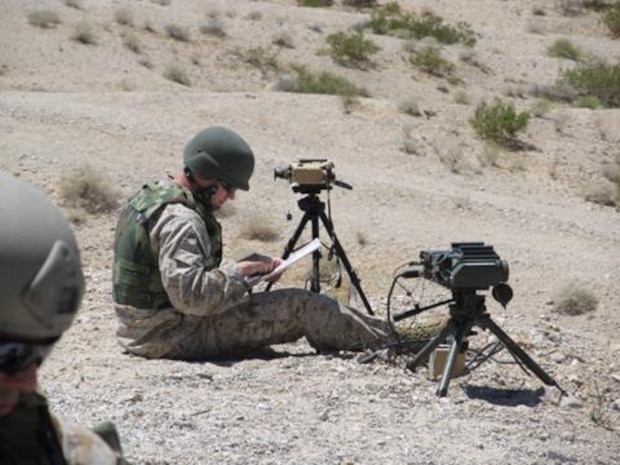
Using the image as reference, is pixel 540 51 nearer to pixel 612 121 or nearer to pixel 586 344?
pixel 612 121

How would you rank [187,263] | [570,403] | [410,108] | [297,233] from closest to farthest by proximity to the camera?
[187,263] → [570,403] → [297,233] → [410,108]

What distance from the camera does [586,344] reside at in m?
7.66

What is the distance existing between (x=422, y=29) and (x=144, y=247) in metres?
20.8

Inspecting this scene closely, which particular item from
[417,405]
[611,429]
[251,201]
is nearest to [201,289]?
[417,405]

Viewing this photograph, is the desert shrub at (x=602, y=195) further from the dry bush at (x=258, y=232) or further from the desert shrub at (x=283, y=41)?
the desert shrub at (x=283, y=41)

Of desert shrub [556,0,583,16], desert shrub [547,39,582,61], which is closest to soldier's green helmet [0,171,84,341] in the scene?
desert shrub [547,39,582,61]

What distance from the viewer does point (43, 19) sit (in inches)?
804

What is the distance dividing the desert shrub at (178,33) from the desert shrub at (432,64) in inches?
156

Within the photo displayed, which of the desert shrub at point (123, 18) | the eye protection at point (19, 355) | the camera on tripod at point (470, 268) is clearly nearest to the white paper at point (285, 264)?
the camera on tripod at point (470, 268)

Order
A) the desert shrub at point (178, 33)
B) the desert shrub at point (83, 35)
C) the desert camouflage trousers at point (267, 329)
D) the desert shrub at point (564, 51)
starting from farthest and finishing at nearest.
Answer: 1. the desert shrub at point (564, 51)
2. the desert shrub at point (178, 33)
3. the desert shrub at point (83, 35)
4. the desert camouflage trousers at point (267, 329)

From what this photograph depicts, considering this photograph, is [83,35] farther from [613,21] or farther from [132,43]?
[613,21]

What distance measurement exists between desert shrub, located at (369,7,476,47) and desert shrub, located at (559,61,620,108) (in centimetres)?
315

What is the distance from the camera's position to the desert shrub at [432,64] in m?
22.7

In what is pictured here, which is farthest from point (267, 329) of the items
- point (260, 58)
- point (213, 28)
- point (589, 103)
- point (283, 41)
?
point (283, 41)
